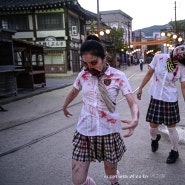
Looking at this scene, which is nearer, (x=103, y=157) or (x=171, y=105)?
(x=103, y=157)

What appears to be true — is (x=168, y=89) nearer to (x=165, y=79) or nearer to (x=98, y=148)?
(x=165, y=79)

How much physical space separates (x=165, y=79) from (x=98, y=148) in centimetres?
181

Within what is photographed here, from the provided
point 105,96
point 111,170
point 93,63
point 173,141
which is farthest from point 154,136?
point 93,63

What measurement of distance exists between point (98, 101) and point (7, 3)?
28.6 m

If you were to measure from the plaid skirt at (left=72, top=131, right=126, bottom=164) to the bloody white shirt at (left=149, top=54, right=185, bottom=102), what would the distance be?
1.59 m

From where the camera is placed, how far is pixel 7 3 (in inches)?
1123

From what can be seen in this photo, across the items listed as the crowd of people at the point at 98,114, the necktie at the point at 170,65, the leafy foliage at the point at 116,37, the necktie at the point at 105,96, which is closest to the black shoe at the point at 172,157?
the necktie at the point at 170,65

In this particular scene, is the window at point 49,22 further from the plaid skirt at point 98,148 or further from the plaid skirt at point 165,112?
the plaid skirt at point 98,148

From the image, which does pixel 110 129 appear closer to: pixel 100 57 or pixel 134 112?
pixel 134 112

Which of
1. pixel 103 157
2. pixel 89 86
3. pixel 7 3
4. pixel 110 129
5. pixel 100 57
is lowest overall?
pixel 103 157

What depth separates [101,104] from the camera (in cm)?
273

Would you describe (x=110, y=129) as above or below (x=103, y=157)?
above

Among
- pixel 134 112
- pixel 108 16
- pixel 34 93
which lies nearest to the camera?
pixel 134 112

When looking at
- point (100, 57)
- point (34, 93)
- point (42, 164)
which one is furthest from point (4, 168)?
point (34, 93)
